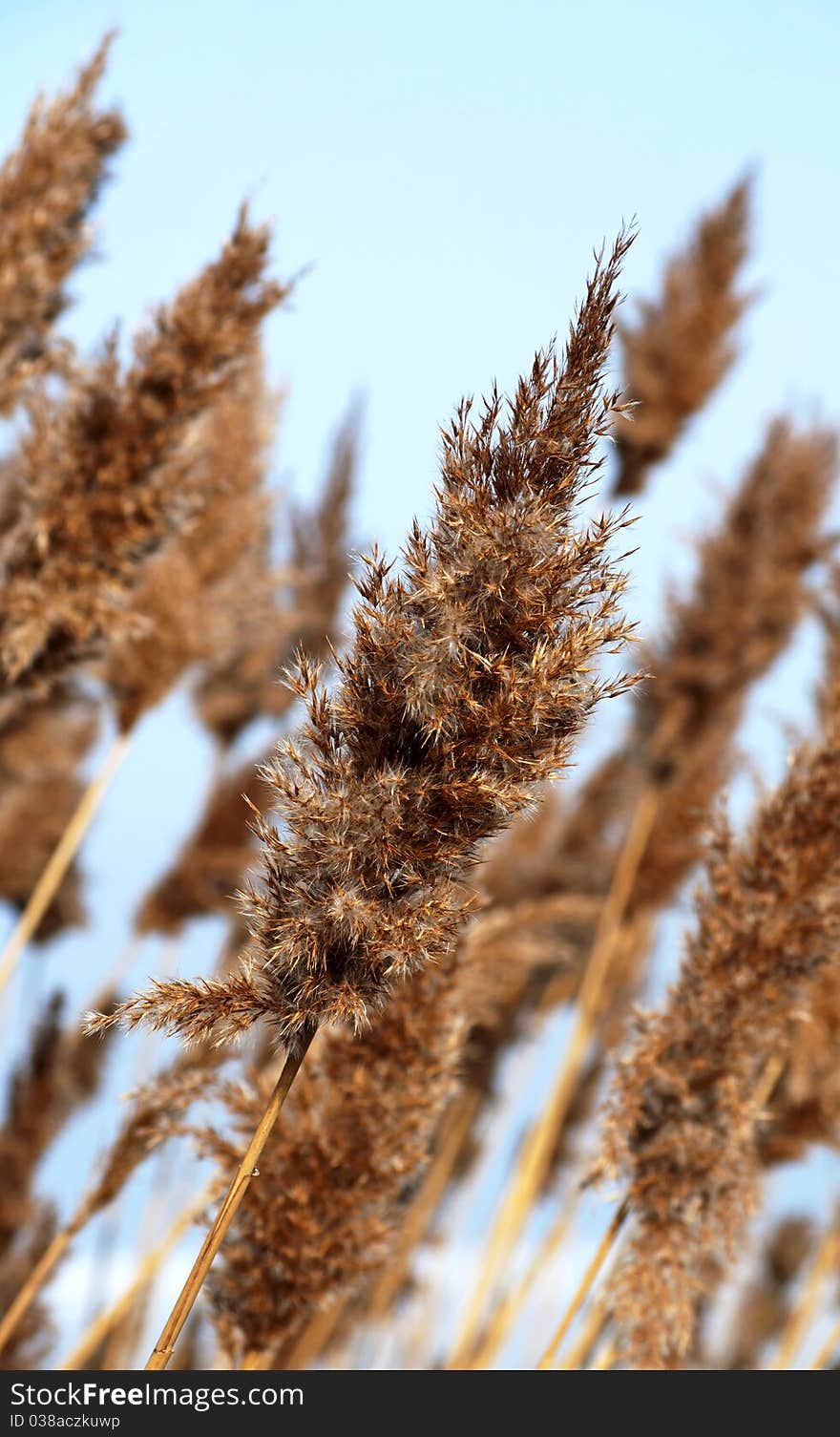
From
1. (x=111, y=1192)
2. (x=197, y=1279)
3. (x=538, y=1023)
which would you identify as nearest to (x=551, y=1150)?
(x=538, y=1023)

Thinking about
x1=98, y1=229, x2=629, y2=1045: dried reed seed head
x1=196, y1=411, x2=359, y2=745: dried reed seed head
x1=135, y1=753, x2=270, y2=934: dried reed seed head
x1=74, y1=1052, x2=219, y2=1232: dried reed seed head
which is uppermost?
x1=196, y1=411, x2=359, y2=745: dried reed seed head

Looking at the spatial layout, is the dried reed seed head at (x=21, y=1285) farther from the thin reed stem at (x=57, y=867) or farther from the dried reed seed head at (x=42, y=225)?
the dried reed seed head at (x=42, y=225)

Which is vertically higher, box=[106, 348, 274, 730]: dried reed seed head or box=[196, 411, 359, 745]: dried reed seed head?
box=[196, 411, 359, 745]: dried reed seed head

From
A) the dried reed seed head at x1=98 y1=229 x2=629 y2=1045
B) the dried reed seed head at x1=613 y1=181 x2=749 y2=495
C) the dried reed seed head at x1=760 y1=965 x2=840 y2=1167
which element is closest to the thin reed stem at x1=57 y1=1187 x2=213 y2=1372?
the dried reed seed head at x1=98 y1=229 x2=629 y2=1045

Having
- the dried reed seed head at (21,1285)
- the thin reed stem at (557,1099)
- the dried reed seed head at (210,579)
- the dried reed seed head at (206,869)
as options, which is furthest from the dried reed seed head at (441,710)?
the dried reed seed head at (206,869)

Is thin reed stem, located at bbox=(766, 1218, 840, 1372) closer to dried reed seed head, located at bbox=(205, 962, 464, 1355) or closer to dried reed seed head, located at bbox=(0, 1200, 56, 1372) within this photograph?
dried reed seed head, located at bbox=(0, 1200, 56, 1372)

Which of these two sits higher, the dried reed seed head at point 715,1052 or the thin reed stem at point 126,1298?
the dried reed seed head at point 715,1052

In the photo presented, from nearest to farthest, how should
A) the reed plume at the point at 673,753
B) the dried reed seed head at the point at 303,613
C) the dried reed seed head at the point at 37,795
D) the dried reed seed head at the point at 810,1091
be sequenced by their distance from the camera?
the dried reed seed head at the point at 810,1091, the reed plume at the point at 673,753, the dried reed seed head at the point at 37,795, the dried reed seed head at the point at 303,613
